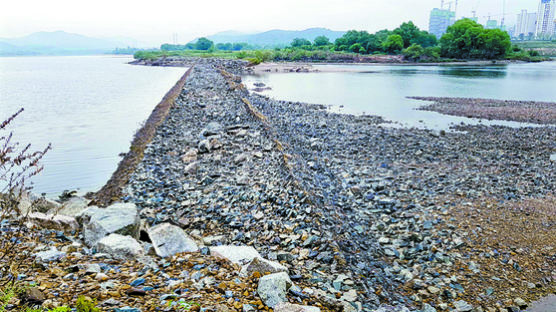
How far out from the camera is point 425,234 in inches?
287

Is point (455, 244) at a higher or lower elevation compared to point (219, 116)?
lower

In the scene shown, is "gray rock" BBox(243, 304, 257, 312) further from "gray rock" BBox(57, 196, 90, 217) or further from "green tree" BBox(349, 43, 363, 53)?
→ "green tree" BBox(349, 43, 363, 53)

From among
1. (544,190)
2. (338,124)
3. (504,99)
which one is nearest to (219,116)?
(338,124)

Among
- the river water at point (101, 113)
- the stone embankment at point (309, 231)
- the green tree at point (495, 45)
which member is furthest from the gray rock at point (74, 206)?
the green tree at point (495, 45)

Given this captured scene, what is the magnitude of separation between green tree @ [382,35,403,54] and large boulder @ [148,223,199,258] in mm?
121273

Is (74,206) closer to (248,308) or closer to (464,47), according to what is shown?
(248,308)

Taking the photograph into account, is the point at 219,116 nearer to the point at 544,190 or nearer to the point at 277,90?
the point at 544,190

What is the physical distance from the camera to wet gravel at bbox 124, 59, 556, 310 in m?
5.86

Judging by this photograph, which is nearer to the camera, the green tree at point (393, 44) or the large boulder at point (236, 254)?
the large boulder at point (236, 254)

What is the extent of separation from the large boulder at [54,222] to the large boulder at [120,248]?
53.4 inches

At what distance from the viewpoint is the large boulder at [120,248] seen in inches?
201

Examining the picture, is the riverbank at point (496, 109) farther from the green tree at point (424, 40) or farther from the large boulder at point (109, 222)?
the green tree at point (424, 40)

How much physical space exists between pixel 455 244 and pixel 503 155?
8186 mm

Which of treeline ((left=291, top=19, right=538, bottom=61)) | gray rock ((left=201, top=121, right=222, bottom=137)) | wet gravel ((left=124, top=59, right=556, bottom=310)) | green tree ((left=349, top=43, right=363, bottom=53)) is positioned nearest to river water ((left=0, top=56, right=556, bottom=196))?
wet gravel ((left=124, top=59, right=556, bottom=310))
